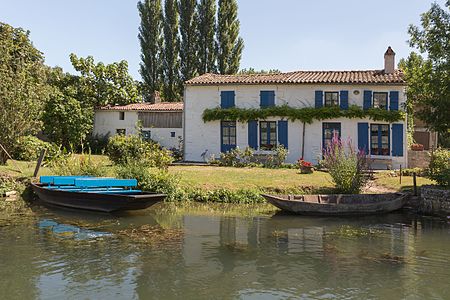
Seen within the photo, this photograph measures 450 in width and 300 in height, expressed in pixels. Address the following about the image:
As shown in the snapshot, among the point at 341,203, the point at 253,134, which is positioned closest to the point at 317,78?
the point at 253,134

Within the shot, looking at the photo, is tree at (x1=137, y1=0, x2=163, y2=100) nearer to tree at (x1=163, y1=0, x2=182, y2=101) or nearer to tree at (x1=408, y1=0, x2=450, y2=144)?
tree at (x1=163, y1=0, x2=182, y2=101)

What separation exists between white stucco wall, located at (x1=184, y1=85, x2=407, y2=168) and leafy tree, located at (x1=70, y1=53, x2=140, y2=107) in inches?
435

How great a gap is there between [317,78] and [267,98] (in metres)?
3.39

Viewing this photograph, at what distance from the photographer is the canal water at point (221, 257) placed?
8.32 metres

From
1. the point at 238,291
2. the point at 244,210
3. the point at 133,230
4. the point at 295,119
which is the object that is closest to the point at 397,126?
the point at 295,119

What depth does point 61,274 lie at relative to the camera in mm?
9094

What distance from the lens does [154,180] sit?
18875 millimetres

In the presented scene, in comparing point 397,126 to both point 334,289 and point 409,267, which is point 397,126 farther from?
point 334,289

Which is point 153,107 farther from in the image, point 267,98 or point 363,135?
point 363,135

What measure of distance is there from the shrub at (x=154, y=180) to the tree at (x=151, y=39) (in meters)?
25.2

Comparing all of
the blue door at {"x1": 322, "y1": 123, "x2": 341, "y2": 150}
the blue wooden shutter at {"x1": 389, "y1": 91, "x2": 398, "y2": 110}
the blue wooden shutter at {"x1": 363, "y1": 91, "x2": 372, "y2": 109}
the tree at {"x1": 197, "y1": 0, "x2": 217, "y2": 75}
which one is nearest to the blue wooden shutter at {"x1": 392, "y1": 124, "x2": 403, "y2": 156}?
the blue wooden shutter at {"x1": 389, "y1": 91, "x2": 398, "y2": 110}

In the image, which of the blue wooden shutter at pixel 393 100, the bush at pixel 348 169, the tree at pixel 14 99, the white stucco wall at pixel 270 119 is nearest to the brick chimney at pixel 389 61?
the white stucco wall at pixel 270 119

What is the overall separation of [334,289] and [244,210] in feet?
29.3

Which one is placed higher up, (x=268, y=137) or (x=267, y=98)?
(x=267, y=98)
